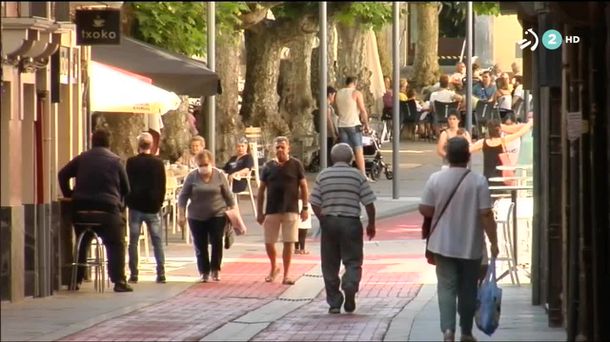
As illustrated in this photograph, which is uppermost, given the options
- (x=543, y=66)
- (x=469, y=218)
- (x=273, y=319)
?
(x=543, y=66)

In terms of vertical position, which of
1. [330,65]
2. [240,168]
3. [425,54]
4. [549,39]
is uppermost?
[425,54]

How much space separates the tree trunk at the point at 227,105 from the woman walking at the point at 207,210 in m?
13.7

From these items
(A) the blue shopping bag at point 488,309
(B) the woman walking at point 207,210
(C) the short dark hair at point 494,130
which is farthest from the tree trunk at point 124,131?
(A) the blue shopping bag at point 488,309

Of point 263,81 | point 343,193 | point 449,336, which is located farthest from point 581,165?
point 263,81

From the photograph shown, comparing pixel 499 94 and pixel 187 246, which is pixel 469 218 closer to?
pixel 187 246

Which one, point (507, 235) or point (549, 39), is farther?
point (507, 235)

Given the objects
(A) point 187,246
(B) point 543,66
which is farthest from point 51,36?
(A) point 187,246

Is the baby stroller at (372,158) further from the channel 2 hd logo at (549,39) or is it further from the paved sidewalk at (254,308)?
the channel 2 hd logo at (549,39)

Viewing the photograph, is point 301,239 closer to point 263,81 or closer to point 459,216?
point 459,216

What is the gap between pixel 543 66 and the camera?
15789mm

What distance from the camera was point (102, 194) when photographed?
1884cm

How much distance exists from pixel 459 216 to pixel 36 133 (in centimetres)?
620

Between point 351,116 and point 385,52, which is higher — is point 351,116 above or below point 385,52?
below

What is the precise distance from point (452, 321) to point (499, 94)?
26.9 m
